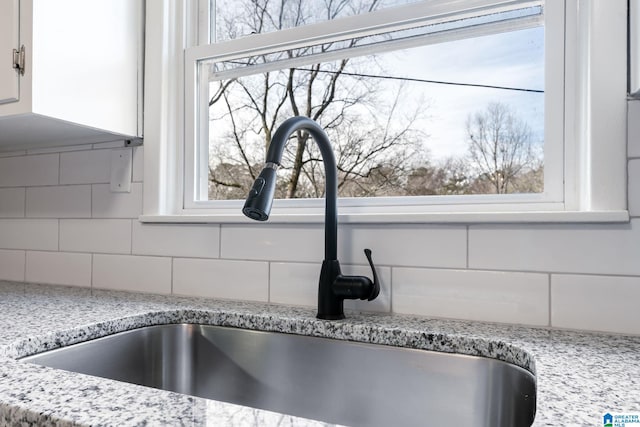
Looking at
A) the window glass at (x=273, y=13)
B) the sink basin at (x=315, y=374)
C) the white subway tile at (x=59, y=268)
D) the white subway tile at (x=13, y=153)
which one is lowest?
the sink basin at (x=315, y=374)

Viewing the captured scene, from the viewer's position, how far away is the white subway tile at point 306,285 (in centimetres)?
104

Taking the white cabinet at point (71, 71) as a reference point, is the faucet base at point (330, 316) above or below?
below

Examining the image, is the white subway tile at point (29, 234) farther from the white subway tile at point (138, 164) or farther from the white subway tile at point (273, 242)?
the white subway tile at point (273, 242)

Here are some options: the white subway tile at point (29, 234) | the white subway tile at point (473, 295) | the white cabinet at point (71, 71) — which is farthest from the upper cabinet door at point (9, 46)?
the white subway tile at point (473, 295)

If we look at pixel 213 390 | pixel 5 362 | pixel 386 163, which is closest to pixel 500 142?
pixel 386 163

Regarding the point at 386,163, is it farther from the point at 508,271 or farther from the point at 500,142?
the point at 508,271

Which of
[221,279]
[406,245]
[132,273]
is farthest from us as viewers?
[132,273]

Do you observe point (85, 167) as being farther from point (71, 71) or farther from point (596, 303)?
point (596, 303)

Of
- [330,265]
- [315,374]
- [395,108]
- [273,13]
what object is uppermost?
[273,13]

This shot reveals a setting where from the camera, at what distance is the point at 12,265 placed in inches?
63.6

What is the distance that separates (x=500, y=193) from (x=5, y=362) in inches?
36.8

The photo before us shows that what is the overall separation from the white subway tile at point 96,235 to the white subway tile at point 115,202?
20mm

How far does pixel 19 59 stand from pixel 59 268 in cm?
68

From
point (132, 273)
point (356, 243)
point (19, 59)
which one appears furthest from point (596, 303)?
point (19, 59)
